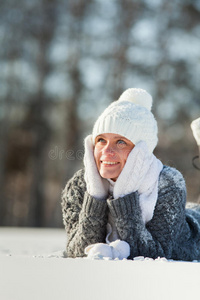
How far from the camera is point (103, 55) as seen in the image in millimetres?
7402

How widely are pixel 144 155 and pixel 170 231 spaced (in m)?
0.23

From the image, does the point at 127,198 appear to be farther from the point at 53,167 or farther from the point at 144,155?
the point at 53,167

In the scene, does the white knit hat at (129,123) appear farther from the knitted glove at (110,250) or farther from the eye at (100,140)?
the knitted glove at (110,250)

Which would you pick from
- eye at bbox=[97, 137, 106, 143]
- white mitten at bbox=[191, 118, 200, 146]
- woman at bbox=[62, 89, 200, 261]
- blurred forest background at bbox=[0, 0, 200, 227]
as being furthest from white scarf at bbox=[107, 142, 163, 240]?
blurred forest background at bbox=[0, 0, 200, 227]

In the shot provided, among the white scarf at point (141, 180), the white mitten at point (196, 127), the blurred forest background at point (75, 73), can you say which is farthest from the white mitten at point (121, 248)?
the blurred forest background at point (75, 73)

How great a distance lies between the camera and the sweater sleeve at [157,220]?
5.14 feet

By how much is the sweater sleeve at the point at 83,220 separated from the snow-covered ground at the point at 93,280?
0.54 m

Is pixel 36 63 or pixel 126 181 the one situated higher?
pixel 36 63

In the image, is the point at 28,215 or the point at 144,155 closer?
the point at 144,155

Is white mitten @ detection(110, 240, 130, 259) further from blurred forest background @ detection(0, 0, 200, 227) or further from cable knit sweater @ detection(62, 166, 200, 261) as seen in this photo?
blurred forest background @ detection(0, 0, 200, 227)

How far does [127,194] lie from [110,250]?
187 mm

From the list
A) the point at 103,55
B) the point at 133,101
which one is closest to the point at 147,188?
the point at 133,101

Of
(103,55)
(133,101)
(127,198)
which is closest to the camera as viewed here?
(127,198)

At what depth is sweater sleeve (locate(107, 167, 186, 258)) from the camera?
157cm
